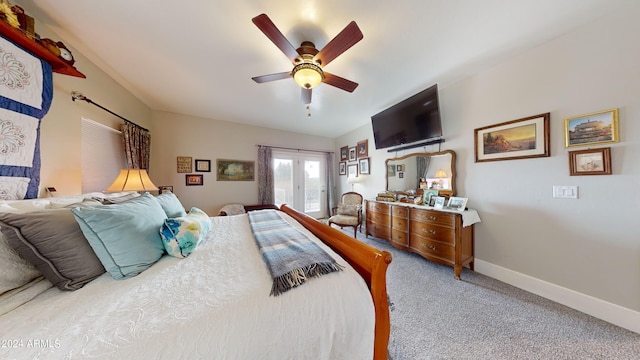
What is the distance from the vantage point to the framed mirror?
2.61m

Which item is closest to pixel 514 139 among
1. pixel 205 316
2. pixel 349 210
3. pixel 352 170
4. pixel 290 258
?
pixel 349 210

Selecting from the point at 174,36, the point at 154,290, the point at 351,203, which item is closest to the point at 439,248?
the point at 351,203

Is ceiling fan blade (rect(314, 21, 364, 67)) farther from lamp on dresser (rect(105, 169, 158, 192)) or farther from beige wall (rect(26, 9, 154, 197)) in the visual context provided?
lamp on dresser (rect(105, 169, 158, 192))

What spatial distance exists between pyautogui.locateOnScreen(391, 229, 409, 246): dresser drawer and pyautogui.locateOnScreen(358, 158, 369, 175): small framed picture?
159 cm

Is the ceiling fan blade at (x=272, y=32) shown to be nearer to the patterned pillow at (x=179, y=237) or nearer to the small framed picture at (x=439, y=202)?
the patterned pillow at (x=179, y=237)

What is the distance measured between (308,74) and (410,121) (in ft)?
5.96

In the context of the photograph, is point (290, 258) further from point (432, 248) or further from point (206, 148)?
point (206, 148)

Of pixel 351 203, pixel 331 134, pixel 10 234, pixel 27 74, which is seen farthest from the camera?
pixel 331 134

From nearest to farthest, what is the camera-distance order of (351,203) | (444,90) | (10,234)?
(10,234) < (444,90) < (351,203)

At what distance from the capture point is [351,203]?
417 centimetres

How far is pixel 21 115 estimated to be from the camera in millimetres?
1214

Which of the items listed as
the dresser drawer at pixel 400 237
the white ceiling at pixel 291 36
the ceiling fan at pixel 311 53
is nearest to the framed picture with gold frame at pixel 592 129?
the white ceiling at pixel 291 36

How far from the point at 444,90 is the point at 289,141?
327 centimetres

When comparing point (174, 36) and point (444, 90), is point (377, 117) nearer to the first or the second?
point (444, 90)
